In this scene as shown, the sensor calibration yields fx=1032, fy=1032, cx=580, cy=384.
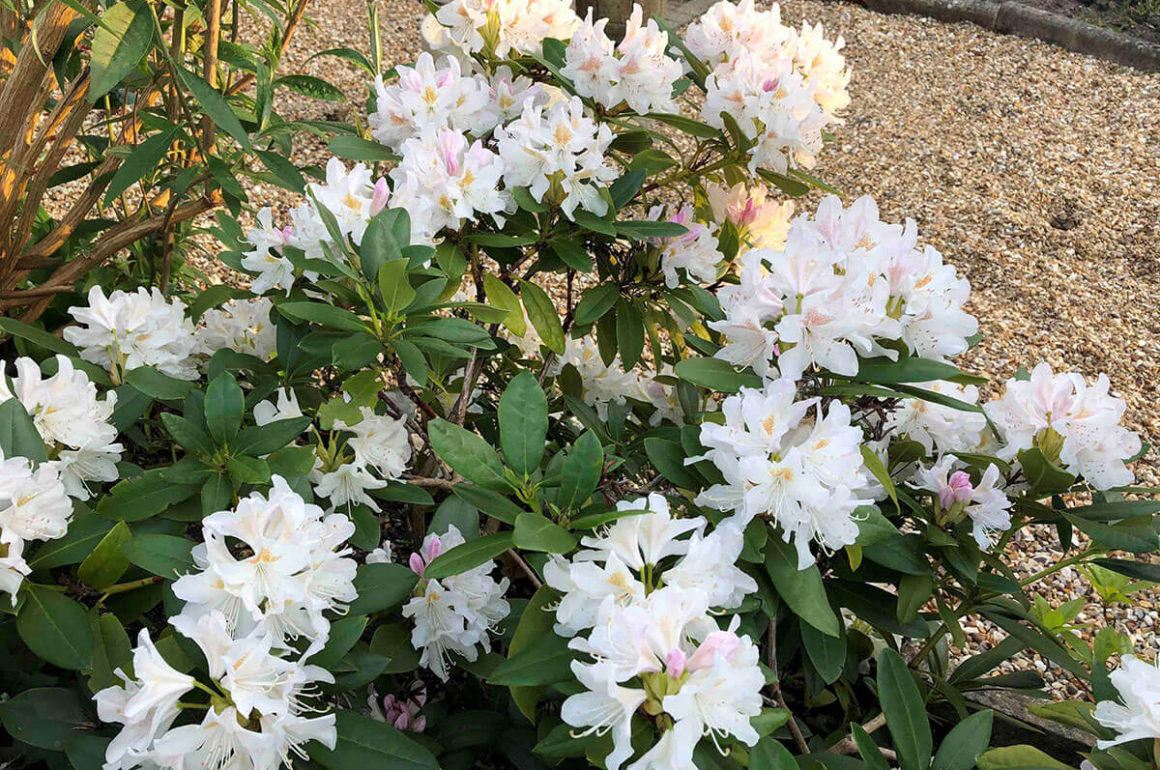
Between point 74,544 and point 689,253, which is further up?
point 689,253

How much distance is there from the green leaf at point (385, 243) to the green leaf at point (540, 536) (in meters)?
0.29

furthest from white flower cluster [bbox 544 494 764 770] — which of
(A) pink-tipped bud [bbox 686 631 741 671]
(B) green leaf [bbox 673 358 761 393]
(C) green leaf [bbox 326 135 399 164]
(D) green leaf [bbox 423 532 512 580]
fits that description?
(C) green leaf [bbox 326 135 399 164]

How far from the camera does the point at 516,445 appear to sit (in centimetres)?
104

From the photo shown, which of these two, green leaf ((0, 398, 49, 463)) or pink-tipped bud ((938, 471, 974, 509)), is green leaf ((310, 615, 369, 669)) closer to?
green leaf ((0, 398, 49, 463))

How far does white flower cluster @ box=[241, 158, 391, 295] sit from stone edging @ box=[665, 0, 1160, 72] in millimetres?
3582

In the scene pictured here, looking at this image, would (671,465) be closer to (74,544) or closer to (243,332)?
(74,544)

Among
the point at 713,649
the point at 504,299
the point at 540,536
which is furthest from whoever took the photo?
the point at 504,299

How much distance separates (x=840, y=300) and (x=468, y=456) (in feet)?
1.32

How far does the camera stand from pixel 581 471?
0.99 meters

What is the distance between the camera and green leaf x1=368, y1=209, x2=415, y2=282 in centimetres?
111

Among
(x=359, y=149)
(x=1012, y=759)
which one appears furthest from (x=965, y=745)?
(x=359, y=149)

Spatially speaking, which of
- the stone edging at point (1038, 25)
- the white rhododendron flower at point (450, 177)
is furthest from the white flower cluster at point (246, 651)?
the stone edging at point (1038, 25)

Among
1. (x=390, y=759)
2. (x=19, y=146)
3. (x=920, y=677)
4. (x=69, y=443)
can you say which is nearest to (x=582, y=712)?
(x=390, y=759)

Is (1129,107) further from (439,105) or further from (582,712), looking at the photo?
(582,712)
